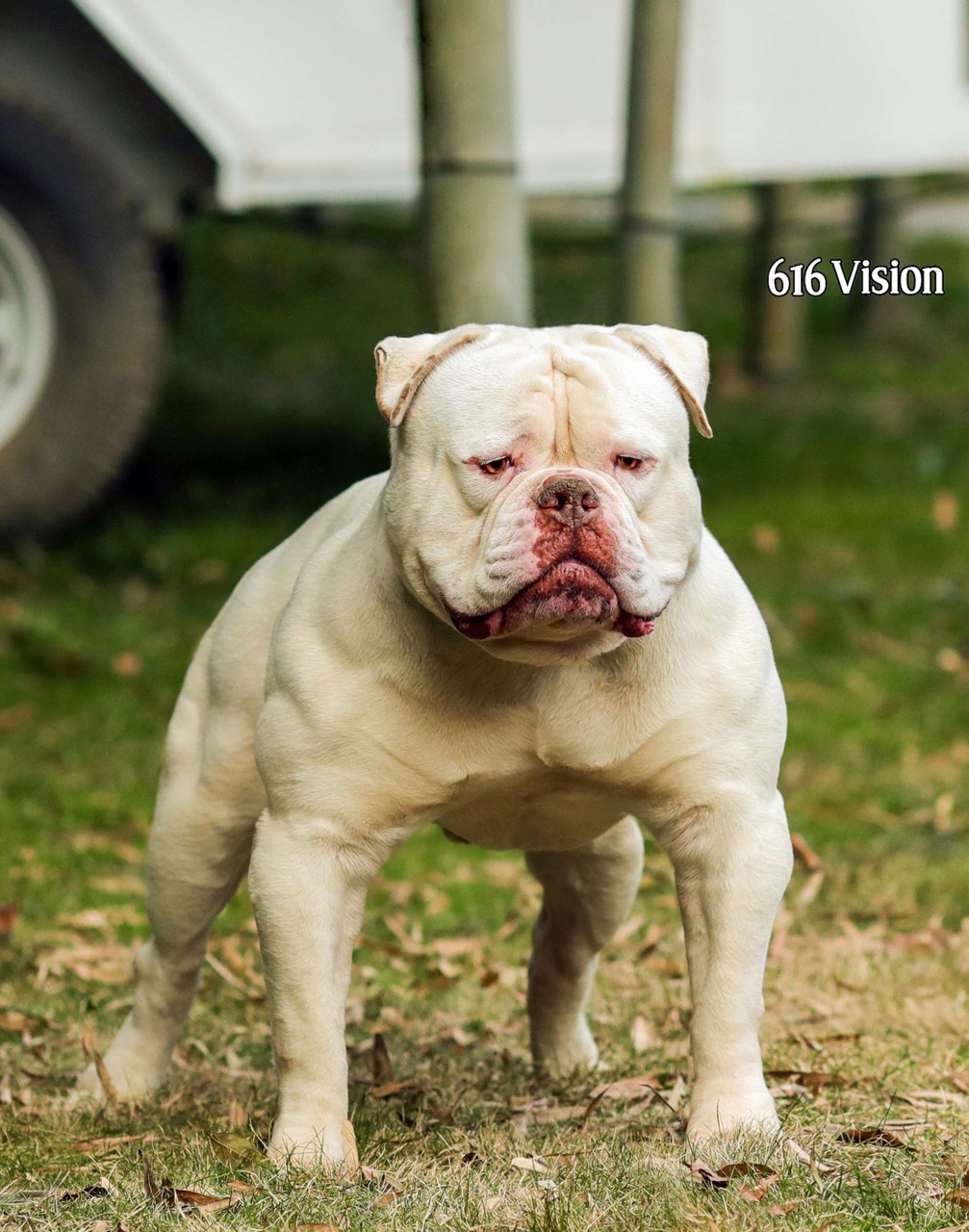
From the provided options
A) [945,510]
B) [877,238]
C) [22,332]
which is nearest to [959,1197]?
[22,332]

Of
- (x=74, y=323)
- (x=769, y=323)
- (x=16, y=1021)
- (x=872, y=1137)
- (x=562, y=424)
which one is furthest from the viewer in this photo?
(x=769, y=323)

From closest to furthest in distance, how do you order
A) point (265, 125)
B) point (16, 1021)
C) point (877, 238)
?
point (16, 1021)
point (265, 125)
point (877, 238)

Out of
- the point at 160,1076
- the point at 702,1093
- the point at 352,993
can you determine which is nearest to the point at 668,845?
the point at 702,1093

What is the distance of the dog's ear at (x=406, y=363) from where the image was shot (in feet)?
10.1

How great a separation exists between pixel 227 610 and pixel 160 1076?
39.8 inches

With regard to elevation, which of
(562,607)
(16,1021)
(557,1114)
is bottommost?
(16,1021)

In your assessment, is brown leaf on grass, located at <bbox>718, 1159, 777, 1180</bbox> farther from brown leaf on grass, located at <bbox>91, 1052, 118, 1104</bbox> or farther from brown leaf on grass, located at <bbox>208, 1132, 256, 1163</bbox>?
brown leaf on grass, located at <bbox>91, 1052, 118, 1104</bbox>

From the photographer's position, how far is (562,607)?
113 inches

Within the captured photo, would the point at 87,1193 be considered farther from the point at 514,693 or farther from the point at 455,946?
the point at 455,946

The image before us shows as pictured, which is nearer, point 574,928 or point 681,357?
point 681,357

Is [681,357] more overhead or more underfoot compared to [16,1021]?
more overhead

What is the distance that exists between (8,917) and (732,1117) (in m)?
2.72

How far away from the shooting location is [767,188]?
10562 mm

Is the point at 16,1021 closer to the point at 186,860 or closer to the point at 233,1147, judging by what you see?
the point at 186,860
